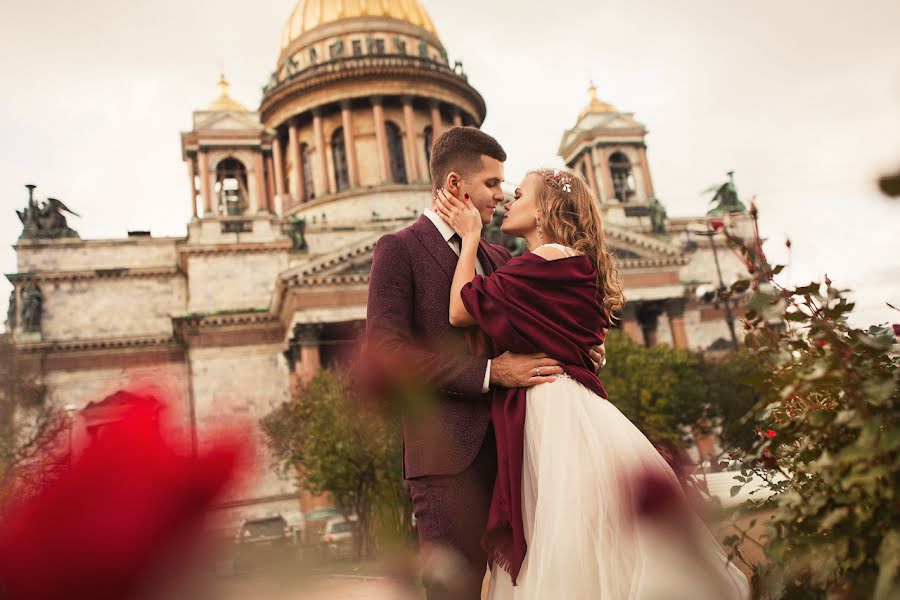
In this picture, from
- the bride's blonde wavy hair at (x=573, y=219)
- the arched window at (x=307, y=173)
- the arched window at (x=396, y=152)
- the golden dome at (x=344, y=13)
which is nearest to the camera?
the bride's blonde wavy hair at (x=573, y=219)

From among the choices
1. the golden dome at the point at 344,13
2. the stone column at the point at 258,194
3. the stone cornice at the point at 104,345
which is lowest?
the stone cornice at the point at 104,345

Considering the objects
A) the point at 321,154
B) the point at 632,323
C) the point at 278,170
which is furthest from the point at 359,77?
the point at 632,323

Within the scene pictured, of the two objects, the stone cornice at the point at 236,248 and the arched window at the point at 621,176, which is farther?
the arched window at the point at 621,176

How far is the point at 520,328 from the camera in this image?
10.5ft

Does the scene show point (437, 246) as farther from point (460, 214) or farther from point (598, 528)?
point (598, 528)

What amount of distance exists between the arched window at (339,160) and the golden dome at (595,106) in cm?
1317

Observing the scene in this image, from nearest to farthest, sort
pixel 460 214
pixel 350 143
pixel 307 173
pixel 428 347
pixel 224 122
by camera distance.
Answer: pixel 428 347
pixel 460 214
pixel 224 122
pixel 350 143
pixel 307 173

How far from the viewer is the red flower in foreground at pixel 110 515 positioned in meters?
0.76

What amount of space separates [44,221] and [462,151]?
127ft

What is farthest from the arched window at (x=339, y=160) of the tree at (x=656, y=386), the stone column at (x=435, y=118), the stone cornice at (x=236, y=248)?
the tree at (x=656, y=386)

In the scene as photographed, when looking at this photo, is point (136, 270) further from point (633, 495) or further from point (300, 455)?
point (633, 495)

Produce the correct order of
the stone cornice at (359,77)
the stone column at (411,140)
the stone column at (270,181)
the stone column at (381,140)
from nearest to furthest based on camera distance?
the stone column at (381,140) < the stone column at (411,140) < the stone cornice at (359,77) < the stone column at (270,181)

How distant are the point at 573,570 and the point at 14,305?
3767 cm

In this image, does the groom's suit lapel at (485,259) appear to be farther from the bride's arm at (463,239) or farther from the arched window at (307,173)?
the arched window at (307,173)
